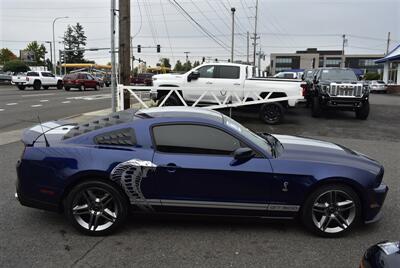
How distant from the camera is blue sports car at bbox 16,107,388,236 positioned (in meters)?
4.39

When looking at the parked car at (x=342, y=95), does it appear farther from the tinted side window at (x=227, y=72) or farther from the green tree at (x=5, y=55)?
the green tree at (x=5, y=55)

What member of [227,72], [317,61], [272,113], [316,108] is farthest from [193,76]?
[317,61]

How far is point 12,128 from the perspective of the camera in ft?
41.3

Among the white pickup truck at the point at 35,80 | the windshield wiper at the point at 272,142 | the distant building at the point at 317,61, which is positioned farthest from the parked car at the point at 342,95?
the distant building at the point at 317,61

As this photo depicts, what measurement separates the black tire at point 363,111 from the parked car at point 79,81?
28010 mm

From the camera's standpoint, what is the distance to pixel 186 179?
4.38m

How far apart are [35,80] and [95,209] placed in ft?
115

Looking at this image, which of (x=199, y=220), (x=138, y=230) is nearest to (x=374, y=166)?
(x=199, y=220)

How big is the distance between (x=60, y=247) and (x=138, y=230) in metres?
0.87

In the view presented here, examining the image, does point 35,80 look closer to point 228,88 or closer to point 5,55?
point 228,88

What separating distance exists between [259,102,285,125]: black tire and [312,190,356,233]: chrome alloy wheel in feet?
32.1

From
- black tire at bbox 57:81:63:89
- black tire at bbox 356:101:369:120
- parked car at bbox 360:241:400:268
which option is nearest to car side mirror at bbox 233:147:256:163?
parked car at bbox 360:241:400:268

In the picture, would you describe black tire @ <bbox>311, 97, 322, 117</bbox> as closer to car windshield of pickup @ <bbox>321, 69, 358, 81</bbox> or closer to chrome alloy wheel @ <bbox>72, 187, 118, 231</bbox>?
car windshield of pickup @ <bbox>321, 69, 358, 81</bbox>

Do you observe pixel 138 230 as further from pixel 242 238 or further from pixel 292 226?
pixel 292 226
